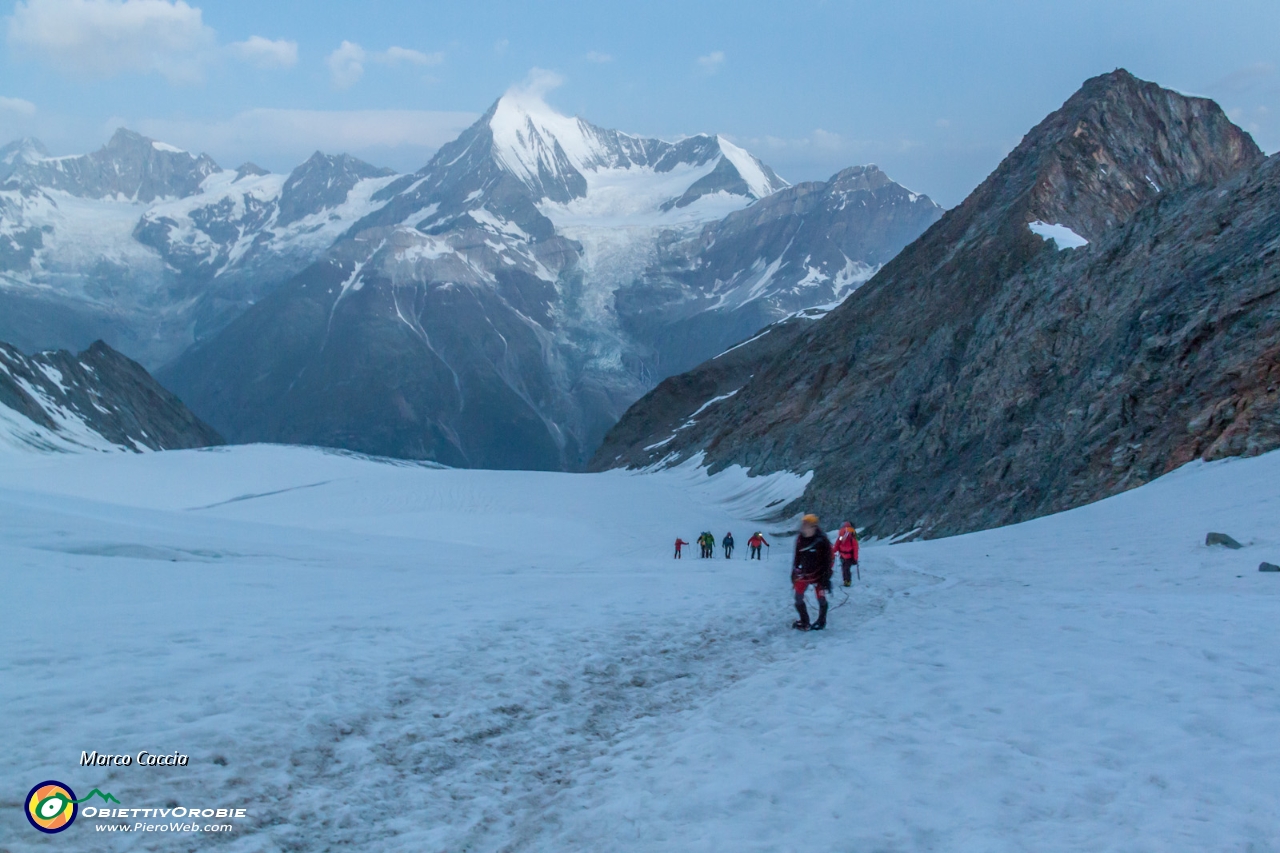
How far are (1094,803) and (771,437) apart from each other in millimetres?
59185

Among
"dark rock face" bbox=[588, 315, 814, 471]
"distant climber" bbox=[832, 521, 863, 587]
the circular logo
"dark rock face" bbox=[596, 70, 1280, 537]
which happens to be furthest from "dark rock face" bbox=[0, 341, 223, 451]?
the circular logo

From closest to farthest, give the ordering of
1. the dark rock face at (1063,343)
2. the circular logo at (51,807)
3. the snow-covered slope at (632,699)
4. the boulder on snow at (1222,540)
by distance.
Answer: the circular logo at (51,807)
the snow-covered slope at (632,699)
the boulder on snow at (1222,540)
the dark rock face at (1063,343)

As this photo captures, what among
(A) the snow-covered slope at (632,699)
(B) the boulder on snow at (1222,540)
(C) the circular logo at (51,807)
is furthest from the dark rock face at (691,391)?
(C) the circular logo at (51,807)

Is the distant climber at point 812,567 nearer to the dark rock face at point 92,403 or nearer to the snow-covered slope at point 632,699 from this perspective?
the snow-covered slope at point 632,699

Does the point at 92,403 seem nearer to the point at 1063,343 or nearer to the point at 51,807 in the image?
the point at 1063,343

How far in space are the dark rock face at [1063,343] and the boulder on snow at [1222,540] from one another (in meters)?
7.04

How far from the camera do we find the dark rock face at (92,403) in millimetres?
102375

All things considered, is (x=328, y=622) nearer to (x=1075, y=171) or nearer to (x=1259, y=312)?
(x=1259, y=312)

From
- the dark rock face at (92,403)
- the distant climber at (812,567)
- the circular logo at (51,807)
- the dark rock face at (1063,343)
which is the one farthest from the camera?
the dark rock face at (92,403)

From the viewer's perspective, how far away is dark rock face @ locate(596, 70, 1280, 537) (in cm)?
2608

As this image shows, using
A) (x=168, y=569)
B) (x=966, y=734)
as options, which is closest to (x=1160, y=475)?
(x=966, y=734)

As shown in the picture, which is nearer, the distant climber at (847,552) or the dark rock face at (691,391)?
the distant climber at (847,552)

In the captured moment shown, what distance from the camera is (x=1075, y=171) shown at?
180 feet

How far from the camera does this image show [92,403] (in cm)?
11912
